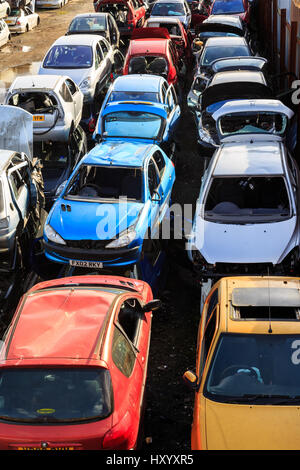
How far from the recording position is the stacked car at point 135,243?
5.46 m

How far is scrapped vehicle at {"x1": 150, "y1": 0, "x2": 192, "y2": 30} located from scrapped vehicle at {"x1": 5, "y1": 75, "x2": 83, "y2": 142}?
993cm

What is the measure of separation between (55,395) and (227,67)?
10.5 meters

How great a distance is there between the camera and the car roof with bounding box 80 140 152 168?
32.6ft

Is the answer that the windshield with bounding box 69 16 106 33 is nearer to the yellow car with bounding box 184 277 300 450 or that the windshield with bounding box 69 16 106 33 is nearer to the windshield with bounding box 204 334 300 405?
the yellow car with bounding box 184 277 300 450

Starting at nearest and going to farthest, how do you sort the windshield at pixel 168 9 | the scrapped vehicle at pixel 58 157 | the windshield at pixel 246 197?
the windshield at pixel 246 197 < the scrapped vehicle at pixel 58 157 < the windshield at pixel 168 9

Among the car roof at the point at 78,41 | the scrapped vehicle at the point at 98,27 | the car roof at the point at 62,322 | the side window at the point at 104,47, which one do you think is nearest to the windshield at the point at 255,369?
the car roof at the point at 62,322

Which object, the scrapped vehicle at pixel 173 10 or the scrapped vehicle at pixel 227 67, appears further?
the scrapped vehicle at pixel 173 10

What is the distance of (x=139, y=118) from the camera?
1238cm

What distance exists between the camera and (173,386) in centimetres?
761

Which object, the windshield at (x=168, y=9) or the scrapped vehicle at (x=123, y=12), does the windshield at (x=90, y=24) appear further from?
the windshield at (x=168, y=9)

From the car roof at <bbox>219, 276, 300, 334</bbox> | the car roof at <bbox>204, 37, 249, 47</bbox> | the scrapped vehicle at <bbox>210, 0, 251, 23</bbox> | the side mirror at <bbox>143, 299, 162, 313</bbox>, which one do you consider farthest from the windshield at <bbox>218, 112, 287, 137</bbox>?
the scrapped vehicle at <bbox>210, 0, 251, 23</bbox>

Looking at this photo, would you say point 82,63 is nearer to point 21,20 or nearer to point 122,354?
point 122,354

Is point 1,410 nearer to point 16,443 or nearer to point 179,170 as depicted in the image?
point 16,443

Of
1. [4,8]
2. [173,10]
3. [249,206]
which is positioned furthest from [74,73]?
[4,8]
